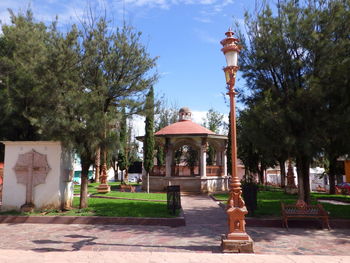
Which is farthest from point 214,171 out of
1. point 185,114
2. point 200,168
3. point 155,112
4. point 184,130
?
point 155,112

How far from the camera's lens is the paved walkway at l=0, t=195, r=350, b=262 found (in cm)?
677

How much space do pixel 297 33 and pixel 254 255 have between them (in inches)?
306

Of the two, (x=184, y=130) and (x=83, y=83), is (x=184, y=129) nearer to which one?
(x=184, y=130)

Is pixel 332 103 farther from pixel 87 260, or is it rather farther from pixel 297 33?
pixel 87 260

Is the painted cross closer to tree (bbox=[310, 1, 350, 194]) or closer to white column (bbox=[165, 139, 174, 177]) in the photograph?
tree (bbox=[310, 1, 350, 194])

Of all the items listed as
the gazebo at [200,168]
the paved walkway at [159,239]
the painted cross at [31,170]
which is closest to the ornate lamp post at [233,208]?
the paved walkway at [159,239]

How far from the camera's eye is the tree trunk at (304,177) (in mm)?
11109

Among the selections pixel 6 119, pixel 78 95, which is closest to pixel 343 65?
pixel 78 95

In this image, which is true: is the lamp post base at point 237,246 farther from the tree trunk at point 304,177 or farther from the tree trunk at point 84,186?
the tree trunk at point 84,186

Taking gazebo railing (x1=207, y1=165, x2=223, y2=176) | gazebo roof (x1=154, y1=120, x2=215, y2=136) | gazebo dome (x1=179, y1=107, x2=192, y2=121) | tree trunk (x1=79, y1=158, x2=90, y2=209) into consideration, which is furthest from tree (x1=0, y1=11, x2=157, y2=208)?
gazebo dome (x1=179, y1=107, x2=192, y2=121)

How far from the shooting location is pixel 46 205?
1085cm

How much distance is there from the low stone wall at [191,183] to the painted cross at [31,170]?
10.9 meters

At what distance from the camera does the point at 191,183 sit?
21031 mm

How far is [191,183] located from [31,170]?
1231 centimetres
